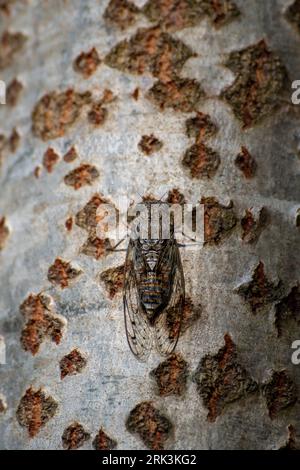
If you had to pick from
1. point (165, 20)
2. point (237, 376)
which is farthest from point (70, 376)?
point (165, 20)

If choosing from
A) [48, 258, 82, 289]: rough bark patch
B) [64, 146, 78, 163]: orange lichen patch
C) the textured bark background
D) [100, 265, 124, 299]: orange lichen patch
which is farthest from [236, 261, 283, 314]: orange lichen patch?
[64, 146, 78, 163]: orange lichen patch

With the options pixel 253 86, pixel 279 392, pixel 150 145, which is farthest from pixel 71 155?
pixel 279 392

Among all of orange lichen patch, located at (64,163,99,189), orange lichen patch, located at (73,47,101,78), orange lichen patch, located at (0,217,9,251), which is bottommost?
orange lichen patch, located at (0,217,9,251)

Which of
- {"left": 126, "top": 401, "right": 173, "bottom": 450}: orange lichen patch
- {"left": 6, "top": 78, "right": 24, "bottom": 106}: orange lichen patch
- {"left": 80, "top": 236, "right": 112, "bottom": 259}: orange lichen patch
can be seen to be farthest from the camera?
{"left": 6, "top": 78, "right": 24, "bottom": 106}: orange lichen patch

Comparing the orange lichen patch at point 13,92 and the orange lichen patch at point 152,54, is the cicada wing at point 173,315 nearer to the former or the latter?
the orange lichen patch at point 152,54

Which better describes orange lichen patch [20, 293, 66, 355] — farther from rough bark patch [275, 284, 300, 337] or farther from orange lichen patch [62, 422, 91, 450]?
rough bark patch [275, 284, 300, 337]

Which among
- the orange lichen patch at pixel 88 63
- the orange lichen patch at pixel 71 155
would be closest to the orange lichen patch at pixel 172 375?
the orange lichen patch at pixel 71 155
